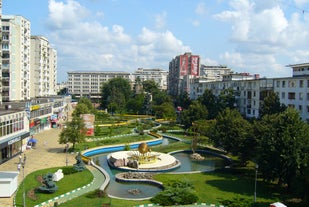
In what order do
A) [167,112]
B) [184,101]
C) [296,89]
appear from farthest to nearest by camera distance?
[184,101]
[167,112]
[296,89]

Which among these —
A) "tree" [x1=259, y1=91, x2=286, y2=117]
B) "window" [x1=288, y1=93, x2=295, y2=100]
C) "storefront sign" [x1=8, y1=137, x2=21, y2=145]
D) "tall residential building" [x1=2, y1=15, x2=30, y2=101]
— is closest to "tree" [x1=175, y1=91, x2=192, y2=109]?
"window" [x1=288, y1=93, x2=295, y2=100]

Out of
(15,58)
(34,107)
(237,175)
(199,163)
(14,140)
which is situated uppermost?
(15,58)

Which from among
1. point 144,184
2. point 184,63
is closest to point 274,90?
point 144,184

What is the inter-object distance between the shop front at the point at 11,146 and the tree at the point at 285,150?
947 inches

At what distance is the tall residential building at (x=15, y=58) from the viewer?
56656 millimetres

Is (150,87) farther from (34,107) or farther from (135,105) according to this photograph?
(34,107)

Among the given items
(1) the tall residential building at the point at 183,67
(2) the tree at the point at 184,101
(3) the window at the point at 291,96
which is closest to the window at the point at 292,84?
(3) the window at the point at 291,96

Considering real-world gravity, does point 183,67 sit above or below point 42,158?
above

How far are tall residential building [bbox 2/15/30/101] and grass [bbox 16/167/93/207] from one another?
33.4 metres

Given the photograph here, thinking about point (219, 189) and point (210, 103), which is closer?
point (219, 189)

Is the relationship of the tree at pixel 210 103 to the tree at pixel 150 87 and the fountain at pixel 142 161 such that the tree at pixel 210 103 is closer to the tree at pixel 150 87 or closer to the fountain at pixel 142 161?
the fountain at pixel 142 161

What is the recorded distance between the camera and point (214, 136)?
38.9 metres

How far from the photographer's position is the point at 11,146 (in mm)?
34344

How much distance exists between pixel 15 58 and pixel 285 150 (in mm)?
52514
